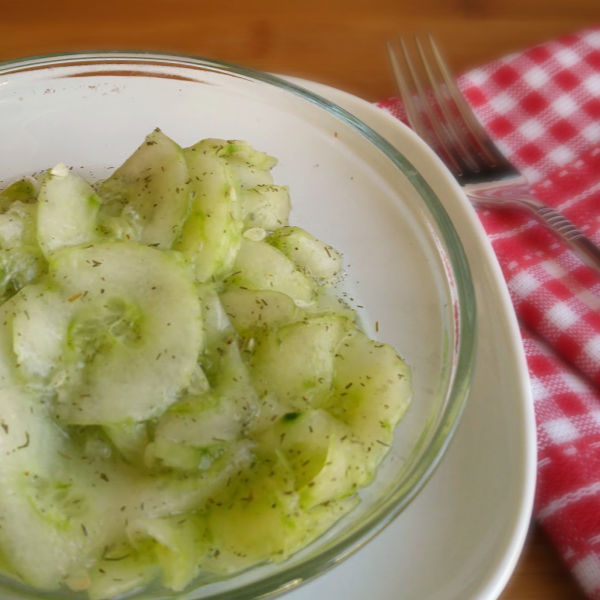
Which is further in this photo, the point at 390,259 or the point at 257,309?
the point at 390,259

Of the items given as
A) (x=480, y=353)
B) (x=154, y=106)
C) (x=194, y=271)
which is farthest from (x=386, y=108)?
(x=194, y=271)

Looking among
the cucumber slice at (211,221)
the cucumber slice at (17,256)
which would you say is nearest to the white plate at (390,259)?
the cucumber slice at (211,221)

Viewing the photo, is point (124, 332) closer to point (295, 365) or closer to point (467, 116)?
point (295, 365)

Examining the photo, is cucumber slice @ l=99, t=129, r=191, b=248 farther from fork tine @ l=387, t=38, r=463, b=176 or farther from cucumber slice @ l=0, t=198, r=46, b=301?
fork tine @ l=387, t=38, r=463, b=176

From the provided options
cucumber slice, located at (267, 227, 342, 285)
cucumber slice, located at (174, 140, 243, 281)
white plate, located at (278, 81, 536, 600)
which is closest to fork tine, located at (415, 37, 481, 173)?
white plate, located at (278, 81, 536, 600)

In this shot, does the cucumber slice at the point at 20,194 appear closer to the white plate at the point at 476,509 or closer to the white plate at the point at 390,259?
the white plate at the point at 390,259

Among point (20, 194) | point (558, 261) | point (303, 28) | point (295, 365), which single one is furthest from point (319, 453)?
point (303, 28)

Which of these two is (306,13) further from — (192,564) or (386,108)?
(192,564)
